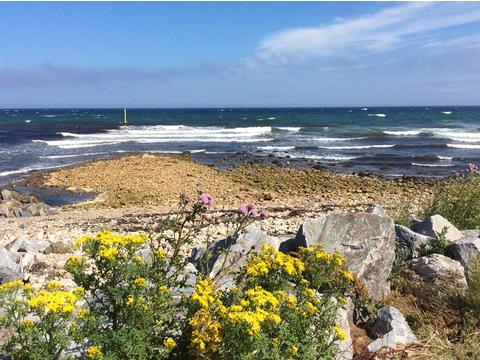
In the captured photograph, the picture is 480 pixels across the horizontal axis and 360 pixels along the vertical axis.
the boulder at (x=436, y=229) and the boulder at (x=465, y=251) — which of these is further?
the boulder at (x=436, y=229)

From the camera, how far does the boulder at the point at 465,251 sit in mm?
5797

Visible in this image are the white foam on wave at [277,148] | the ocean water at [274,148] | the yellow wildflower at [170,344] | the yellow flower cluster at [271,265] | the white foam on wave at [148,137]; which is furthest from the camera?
the white foam on wave at [148,137]

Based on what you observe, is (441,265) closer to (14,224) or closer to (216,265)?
(216,265)

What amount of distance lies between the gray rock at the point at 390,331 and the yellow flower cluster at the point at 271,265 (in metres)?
1.37

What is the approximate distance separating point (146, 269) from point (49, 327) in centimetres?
69

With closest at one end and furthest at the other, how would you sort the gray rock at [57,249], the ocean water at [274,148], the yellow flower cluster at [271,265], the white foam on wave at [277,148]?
the yellow flower cluster at [271,265] < the gray rock at [57,249] < the ocean water at [274,148] < the white foam on wave at [277,148]

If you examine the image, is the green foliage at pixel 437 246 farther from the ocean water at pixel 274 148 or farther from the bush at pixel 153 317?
the ocean water at pixel 274 148

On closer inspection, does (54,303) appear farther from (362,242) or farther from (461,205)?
(461,205)

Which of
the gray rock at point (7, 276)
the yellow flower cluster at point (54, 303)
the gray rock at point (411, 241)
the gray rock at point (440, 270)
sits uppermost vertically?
the yellow flower cluster at point (54, 303)

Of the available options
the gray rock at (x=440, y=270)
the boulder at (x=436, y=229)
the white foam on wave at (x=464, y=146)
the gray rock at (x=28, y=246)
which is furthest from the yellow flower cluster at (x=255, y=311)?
the white foam on wave at (x=464, y=146)

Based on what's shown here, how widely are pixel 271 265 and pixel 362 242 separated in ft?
7.85

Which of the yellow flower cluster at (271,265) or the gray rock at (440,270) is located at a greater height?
the yellow flower cluster at (271,265)

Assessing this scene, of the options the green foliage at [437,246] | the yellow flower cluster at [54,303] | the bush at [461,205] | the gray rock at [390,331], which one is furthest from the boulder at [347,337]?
the bush at [461,205]

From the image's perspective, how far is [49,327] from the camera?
2.61 metres
